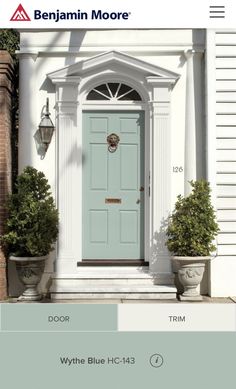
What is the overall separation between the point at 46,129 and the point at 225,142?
2500 mm

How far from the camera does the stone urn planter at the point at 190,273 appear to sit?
722 centimetres

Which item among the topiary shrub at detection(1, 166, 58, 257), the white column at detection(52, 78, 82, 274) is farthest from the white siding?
the topiary shrub at detection(1, 166, 58, 257)

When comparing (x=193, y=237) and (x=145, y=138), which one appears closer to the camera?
(x=193, y=237)

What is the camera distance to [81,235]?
25.9ft

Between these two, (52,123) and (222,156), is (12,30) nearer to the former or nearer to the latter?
(52,123)

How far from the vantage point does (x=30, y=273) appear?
286 inches

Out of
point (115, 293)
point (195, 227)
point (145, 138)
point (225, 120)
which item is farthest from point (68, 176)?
point (225, 120)

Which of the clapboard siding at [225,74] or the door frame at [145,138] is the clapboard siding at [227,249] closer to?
the door frame at [145,138]

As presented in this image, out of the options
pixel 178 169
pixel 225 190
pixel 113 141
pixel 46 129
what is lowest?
pixel 225 190

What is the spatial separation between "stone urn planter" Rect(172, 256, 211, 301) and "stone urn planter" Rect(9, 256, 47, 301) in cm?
179

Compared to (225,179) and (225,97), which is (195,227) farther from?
(225,97)

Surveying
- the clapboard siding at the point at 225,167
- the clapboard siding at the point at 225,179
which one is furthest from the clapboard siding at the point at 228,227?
the clapboard siding at the point at 225,167

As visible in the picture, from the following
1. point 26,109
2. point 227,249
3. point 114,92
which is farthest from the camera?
point 114,92

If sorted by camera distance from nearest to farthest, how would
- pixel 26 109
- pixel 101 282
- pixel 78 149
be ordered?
pixel 101 282
pixel 26 109
pixel 78 149
